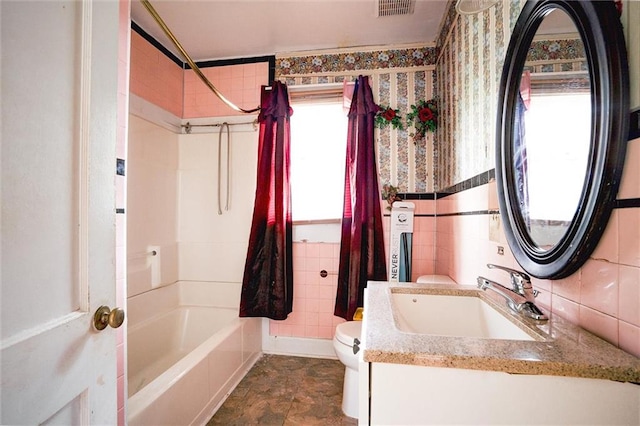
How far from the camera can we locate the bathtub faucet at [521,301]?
74 centimetres

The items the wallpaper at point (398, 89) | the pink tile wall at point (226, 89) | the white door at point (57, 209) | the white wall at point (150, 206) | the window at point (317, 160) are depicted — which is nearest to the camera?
the white door at point (57, 209)

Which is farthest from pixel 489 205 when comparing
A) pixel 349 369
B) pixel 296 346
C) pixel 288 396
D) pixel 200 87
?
pixel 200 87

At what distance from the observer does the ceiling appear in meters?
1.80

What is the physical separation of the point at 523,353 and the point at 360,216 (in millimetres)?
1512

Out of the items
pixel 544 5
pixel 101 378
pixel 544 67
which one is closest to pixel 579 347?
pixel 544 67

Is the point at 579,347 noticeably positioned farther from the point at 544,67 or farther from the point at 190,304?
the point at 190,304

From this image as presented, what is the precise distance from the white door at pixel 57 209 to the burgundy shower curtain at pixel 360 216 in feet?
5.13

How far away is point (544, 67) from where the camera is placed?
0.81 metres

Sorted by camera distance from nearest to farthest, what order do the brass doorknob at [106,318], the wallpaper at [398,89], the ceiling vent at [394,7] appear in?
the brass doorknob at [106,318], the ceiling vent at [394,7], the wallpaper at [398,89]

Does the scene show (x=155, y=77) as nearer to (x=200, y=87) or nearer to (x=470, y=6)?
(x=200, y=87)

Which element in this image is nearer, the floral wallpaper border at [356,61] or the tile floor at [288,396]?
the tile floor at [288,396]

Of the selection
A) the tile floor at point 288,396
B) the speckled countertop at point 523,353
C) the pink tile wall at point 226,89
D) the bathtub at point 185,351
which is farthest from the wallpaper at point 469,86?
the bathtub at point 185,351

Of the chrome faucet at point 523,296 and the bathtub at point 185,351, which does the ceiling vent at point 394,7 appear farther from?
the bathtub at point 185,351

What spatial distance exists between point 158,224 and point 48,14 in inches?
73.9
